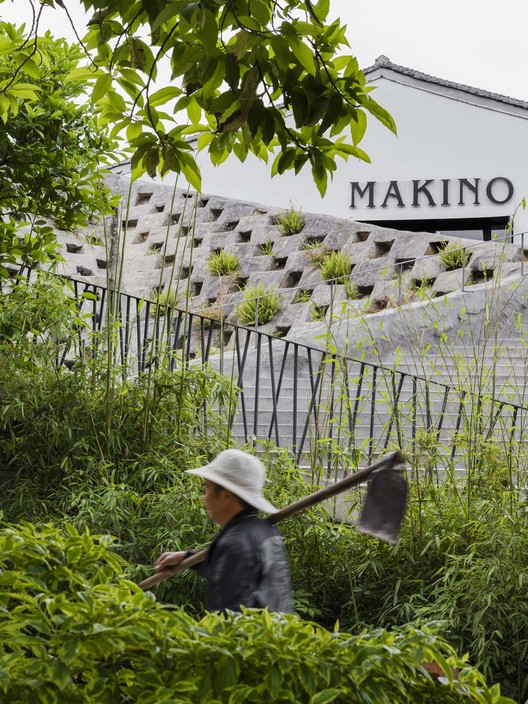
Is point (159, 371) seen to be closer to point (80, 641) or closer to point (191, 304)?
point (80, 641)

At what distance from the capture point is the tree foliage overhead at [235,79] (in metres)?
2.86

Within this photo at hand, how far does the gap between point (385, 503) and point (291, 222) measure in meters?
11.5

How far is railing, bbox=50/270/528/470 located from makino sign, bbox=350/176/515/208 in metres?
4.25

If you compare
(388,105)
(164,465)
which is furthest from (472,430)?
(388,105)

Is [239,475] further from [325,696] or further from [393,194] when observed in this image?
[393,194]

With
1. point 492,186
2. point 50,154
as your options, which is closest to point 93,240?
point 492,186

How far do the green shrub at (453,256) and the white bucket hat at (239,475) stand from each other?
28.7ft

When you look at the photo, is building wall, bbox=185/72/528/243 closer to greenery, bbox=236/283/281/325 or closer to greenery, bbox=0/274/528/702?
greenery, bbox=236/283/281/325

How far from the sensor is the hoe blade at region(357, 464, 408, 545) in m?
2.66

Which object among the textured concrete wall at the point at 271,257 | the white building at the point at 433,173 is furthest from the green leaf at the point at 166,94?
the white building at the point at 433,173

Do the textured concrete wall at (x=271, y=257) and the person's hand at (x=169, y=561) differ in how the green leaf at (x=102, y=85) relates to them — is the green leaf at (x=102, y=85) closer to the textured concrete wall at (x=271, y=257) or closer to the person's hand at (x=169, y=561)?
the person's hand at (x=169, y=561)

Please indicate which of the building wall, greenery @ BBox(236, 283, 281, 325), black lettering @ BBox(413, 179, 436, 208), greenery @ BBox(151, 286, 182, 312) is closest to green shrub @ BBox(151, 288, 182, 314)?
greenery @ BBox(151, 286, 182, 312)

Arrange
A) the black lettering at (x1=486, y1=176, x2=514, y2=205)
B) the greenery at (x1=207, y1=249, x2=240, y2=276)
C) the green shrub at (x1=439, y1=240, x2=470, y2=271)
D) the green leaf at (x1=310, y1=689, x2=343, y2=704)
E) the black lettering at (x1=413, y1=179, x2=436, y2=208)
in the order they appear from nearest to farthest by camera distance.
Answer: the green leaf at (x1=310, y1=689, x2=343, y2=704)
the green shrub at (x1=439, y1=240, x2=470, y2=271)
the greenery at (x1=207, y1=249, x2=240, y2=276)
the black lettering at (x1=486, y1=176, x2=514, y2=205)
the black lettering at (x1=413, y1=179, x2=436, y2=208)

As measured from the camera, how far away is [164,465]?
5.46 m
